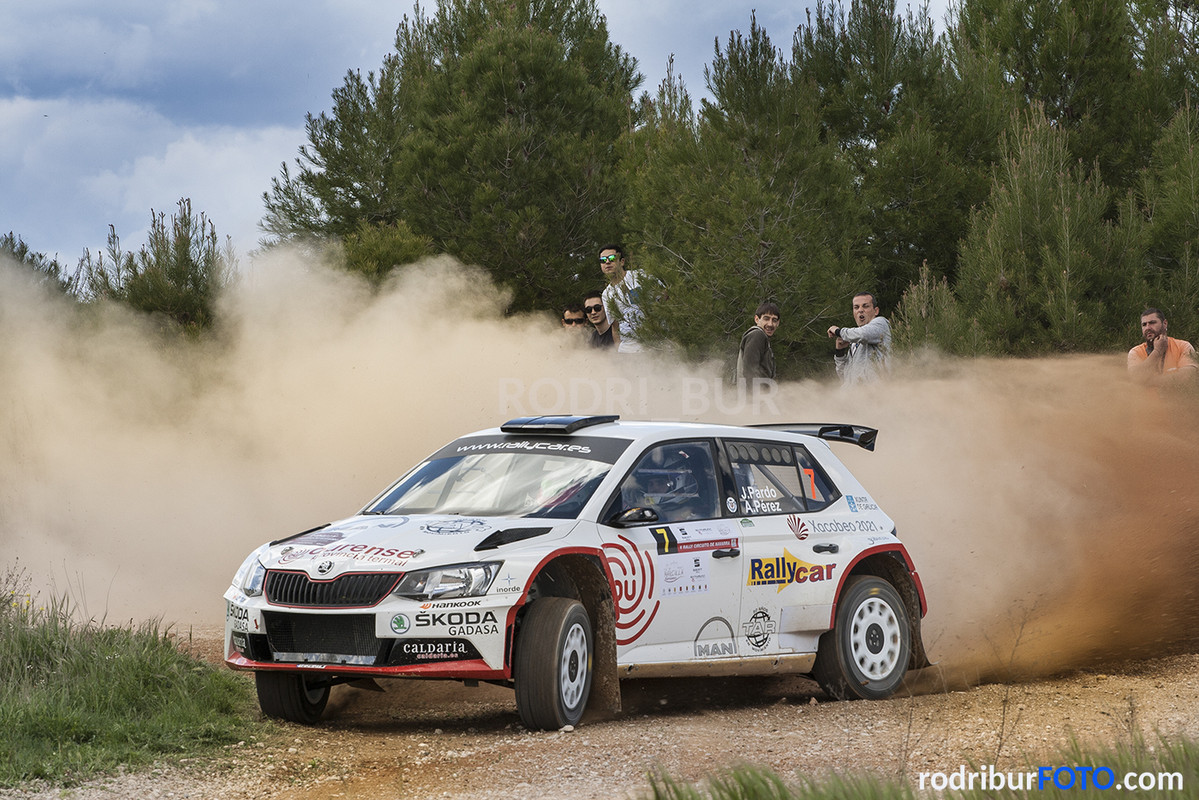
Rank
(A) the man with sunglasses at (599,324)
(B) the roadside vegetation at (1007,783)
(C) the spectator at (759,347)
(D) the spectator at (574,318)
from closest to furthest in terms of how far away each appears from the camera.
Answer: (B) the roadside vegetation at (1007,783), (C) the spectator at (759,347), (A) the man with sunglasses at (599,324), (D) the spectator at (574,318)

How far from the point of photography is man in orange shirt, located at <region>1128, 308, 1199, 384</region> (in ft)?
44.4

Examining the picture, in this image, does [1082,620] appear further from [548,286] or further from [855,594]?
[548,286]

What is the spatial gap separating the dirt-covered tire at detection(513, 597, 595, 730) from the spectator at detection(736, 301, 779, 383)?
746 centimetres

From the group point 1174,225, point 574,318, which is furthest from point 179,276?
point 1174,225

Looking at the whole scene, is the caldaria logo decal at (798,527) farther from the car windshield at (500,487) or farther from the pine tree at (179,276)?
the pine tree at (179,276)

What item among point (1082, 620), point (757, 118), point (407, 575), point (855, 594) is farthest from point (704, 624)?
point (757, 118)

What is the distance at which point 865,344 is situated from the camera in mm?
13922

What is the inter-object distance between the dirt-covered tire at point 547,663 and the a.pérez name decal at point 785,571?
1.43 metres

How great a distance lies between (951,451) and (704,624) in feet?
23.0

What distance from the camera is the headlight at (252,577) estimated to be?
6.80 meters

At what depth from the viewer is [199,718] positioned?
672cm

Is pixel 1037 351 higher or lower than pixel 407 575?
higher

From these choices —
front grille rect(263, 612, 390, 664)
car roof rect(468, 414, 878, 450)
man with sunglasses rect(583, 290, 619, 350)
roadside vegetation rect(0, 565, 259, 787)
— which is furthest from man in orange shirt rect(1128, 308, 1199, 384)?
roadside vegetation rect(0, 565, 259, 787)

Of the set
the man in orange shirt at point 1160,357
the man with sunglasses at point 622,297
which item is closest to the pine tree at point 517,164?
the man with sunglasses at point 622,297
